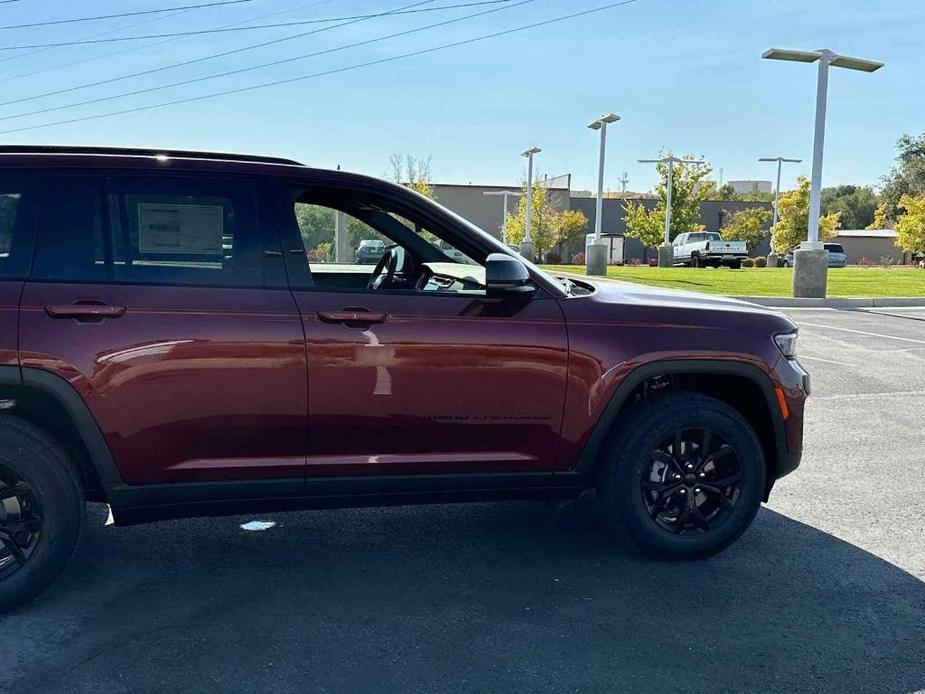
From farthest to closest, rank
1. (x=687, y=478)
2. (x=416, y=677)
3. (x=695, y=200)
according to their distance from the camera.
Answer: (x=695, y=200)
(x=687, y=478)
(x=416, y=677)

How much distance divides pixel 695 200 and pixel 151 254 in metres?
57.7

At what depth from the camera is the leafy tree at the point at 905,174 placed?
70.1m

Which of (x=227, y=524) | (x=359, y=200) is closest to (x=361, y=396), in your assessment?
(x=359, y=200)

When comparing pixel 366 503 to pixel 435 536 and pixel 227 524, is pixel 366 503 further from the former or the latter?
pixel 227 524

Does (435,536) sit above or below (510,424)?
below

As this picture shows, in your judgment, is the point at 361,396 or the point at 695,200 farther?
the point at 695,200

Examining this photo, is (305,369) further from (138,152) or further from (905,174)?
(905,174)

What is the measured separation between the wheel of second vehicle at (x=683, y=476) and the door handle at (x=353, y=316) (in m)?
1.29

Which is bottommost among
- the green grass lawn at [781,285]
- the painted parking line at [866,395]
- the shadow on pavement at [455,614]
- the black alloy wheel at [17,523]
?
the shadow on pavement at [455,614]

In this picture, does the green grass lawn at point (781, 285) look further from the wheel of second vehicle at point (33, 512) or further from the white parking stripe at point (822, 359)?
the wheel of second vehicle at point (33, 512)

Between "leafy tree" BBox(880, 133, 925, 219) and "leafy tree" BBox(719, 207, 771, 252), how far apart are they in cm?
1399

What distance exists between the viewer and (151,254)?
362 centimetres

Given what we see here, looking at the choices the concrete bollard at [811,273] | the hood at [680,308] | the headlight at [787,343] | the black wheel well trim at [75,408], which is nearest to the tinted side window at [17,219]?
the black wheel well trim at [75,408]

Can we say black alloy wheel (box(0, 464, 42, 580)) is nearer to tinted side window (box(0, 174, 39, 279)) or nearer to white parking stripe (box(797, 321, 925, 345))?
tinted side window (box(0, 174, 39, 279))
